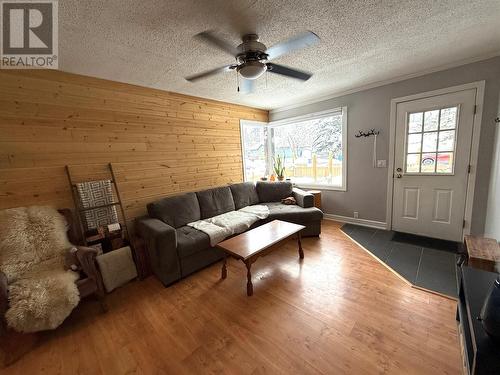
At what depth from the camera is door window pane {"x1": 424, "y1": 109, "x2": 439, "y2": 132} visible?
108 inches

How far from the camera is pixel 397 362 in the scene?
1.29 m

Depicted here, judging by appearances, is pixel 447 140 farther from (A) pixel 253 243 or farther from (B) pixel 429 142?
(A) pixel 253 243

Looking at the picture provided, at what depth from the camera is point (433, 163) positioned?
112 inches

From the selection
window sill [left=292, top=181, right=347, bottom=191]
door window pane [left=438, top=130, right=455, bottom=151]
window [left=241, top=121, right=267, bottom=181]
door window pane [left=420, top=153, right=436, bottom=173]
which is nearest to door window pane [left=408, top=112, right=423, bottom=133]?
door window pane [left=438, top=130, right=455, bottom=151]

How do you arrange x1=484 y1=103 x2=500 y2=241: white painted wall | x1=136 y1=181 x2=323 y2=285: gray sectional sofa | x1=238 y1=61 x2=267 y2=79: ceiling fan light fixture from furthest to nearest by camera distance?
x1=136 y1=181 x2=323 y2=285: gray sectional sofa, x1=484 y1=103 x2=500 y2=241: white painted wall, x1=238 y1=61 x2=267 y2=79: ceiling fan light fixture

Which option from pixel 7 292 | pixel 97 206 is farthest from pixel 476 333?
pixel 97 206

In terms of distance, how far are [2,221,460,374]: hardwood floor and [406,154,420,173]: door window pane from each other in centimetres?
163

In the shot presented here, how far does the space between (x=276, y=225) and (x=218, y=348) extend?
4.89 feet

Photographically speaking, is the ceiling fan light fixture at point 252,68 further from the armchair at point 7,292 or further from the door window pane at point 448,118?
the door window pane at point 448,118

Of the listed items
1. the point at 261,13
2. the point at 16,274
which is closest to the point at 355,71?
the point at 261,13

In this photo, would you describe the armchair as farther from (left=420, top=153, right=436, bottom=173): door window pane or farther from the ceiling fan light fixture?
(left=420, top=153, right=436, bottom=173): door window pane

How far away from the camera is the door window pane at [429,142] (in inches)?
110

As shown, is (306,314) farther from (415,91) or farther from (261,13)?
(415,91)

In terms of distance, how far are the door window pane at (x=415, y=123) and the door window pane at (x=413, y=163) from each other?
1.17ft
